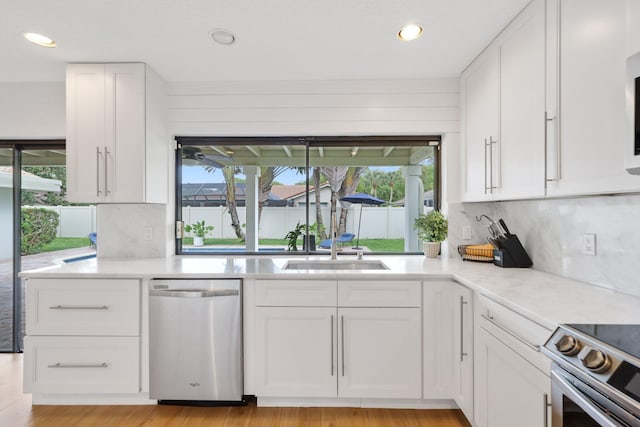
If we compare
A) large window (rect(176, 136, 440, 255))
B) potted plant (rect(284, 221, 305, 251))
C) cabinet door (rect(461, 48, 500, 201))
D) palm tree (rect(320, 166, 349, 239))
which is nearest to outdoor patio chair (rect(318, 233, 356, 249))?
large window (rect(176, 136, 440, 255))

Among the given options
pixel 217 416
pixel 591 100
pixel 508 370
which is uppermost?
pixel 591 100

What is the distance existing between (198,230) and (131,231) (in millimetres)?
525

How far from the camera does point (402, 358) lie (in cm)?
195

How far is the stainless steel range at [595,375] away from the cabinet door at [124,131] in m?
2.51

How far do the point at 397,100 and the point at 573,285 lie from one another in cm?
174

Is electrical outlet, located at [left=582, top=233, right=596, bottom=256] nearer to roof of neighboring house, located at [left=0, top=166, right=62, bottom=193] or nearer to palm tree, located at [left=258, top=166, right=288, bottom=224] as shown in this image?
palm tree, located at [left=258, top=166, right=288, bottom=224]

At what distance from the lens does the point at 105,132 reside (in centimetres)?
228

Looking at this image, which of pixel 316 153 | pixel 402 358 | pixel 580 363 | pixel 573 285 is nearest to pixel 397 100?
pixel 316 153

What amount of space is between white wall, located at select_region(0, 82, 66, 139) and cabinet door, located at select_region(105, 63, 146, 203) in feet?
2.35

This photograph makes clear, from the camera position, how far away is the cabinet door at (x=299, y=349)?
1964 millimetres

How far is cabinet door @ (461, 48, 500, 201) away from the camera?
6.46 ft

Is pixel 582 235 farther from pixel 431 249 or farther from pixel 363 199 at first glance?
pixel 363 199

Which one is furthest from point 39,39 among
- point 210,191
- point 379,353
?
point 379,353

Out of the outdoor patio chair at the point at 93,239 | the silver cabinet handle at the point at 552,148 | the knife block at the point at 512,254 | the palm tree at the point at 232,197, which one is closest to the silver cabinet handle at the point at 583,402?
the silver cabinet handle at the point at 552,148
